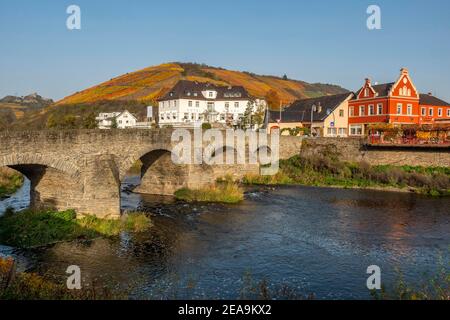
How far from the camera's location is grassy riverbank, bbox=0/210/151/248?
23500mm

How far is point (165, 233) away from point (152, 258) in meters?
4.83

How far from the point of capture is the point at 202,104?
79562 millimetres

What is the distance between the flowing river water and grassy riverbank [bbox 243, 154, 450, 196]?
7232 mm

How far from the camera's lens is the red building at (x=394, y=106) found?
57.9 meters

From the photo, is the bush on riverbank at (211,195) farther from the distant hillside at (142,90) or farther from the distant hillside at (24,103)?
the distant hillside at (24,103)

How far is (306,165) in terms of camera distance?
52375mm

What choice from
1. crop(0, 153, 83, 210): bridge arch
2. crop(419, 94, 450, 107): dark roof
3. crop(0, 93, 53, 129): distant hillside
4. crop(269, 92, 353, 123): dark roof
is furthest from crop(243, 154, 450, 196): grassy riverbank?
crop(0, 93, 53, 129): distant hillside

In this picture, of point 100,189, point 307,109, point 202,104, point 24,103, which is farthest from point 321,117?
point 24,103

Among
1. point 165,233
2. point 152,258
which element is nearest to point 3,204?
point 165,233

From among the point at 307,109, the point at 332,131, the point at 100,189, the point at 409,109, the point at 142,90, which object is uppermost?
the point at 142,90

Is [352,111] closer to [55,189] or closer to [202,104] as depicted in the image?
[202,104]

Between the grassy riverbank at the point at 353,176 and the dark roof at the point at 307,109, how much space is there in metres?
13.8

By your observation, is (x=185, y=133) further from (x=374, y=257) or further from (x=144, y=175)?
(x=374, y=257)

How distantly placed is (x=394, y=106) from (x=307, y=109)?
15.4 m
